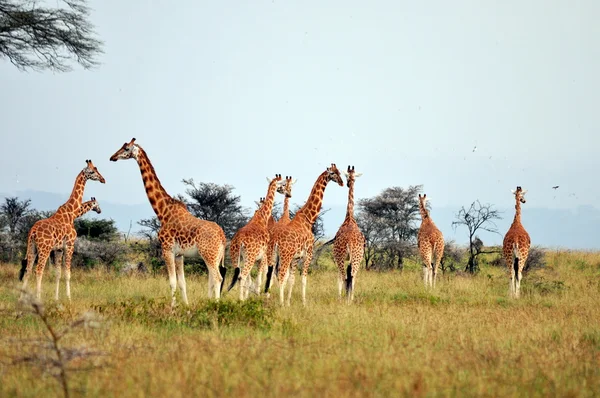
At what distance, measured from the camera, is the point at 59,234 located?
1386cm

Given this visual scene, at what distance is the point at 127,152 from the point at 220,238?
8.32ft

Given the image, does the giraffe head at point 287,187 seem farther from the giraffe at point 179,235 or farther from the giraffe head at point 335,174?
the giraffe at point 179,235

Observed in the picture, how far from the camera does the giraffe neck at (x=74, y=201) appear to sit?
14383 millimetres

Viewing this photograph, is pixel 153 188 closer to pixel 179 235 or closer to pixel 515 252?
pixel 179 235

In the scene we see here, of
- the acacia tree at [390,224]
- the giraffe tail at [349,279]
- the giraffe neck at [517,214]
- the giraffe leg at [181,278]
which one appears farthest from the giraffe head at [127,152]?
the acacia tree at [390,224]

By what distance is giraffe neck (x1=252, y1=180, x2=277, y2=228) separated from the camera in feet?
43.2

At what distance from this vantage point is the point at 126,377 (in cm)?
665

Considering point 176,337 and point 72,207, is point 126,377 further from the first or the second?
point 72,207

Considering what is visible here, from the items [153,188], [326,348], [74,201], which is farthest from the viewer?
[74,201]

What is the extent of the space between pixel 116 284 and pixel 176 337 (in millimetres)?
8208

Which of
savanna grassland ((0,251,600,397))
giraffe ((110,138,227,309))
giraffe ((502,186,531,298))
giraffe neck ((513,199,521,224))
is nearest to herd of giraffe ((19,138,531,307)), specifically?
giraffe ((110,138,227,309))

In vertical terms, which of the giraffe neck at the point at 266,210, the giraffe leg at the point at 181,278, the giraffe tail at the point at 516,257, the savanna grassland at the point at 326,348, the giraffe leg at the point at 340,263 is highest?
the giraffe neck at the point at 266,210

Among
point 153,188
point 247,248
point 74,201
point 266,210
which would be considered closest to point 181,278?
point 247,248

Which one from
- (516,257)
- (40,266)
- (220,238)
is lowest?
(40,266)
